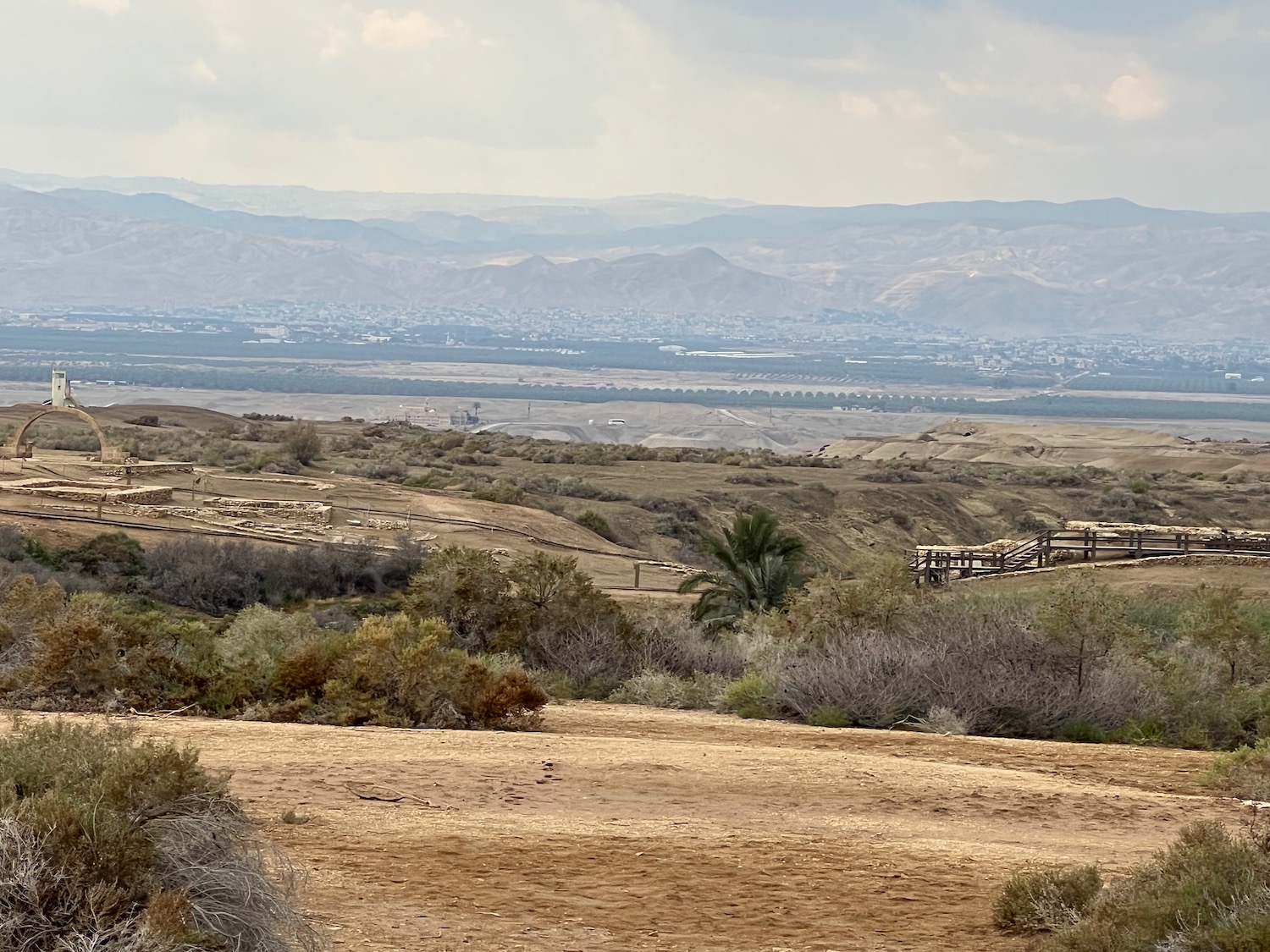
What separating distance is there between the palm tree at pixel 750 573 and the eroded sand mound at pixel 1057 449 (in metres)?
52.0

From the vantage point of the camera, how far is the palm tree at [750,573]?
26938 millimetres

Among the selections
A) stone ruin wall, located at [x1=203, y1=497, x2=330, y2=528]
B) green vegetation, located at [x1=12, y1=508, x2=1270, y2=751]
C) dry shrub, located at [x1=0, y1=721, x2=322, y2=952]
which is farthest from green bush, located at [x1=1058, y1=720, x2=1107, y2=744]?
stone ruin wall, located at [x1=203, y1=497, x2=330, y2=528]

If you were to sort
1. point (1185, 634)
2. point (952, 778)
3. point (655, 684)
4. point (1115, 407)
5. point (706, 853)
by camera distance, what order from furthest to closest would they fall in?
1. point (1115, 407)
2. point (1185, 634)
3. point (655, 684)
4. point (952, 778)
5. point (706, 853)

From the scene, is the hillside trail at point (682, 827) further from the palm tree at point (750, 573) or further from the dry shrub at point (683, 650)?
the palm tree at point (750, 573)


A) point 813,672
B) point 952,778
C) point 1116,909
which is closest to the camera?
point 1116,909

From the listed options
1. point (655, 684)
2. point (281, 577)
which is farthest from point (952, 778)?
point (281, 577)

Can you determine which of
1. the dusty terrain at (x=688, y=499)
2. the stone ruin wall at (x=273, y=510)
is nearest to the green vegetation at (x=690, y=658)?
the dusty terrain at (x=688, y=499)

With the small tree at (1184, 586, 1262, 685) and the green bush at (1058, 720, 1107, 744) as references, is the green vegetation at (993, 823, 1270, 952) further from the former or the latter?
the small tree at (1184, 586, 1262, 685)

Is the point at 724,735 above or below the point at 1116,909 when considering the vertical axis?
below

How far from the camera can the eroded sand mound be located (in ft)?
263

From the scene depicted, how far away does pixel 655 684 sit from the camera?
62.3ft

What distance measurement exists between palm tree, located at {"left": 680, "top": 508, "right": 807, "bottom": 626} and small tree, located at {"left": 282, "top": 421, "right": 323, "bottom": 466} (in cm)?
2555

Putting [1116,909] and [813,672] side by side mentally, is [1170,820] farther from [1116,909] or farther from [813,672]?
[813,672]

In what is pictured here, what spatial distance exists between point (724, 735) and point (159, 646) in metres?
5.99
